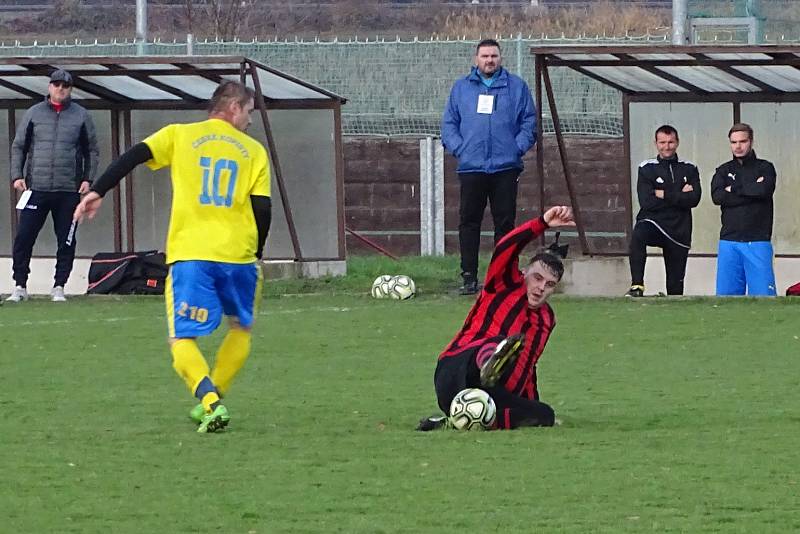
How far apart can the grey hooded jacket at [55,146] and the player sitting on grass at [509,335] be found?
7.63 m

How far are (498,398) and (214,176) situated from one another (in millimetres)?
1679

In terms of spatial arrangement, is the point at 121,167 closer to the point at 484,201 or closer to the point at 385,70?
the point at 484,201

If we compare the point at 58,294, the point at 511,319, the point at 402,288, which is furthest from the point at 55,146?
the point at 511,319

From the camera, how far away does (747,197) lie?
14906 millimetres

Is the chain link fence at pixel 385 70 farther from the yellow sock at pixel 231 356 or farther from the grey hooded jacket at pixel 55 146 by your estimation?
the yellow sock at pixel 231 356

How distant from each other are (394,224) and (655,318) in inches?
345

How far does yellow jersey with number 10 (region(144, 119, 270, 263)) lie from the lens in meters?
8.41

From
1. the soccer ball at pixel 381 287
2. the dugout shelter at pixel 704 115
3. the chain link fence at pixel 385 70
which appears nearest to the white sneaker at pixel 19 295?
the soccer ball at pixel 381 287

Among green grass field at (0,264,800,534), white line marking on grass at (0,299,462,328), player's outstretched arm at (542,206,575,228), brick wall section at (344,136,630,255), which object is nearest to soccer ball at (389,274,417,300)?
white line marking on grass at (0,299,462,328)

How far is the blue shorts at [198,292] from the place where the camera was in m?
8.40

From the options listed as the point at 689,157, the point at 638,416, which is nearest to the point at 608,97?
the point at 689,157

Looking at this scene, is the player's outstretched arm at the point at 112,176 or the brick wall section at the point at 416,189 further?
the brick wall section at the point at 416,189

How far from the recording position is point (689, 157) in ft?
57.4

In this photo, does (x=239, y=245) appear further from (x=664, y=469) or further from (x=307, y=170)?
(x=307, y=170)
